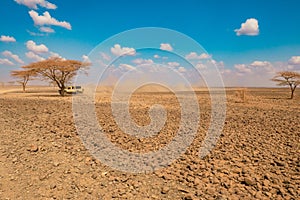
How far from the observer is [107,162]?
18.2 ft

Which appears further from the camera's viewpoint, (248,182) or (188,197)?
(248,182)

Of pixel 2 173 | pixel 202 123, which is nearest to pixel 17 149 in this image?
pixel 2 173

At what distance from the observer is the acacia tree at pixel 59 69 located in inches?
1211

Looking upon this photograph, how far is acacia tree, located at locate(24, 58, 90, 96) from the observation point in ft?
101

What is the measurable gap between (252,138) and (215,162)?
236cm

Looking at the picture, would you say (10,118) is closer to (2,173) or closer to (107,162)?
(2,173)

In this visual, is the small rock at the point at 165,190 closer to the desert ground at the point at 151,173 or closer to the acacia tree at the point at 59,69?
the desert ground at the point at 151,173

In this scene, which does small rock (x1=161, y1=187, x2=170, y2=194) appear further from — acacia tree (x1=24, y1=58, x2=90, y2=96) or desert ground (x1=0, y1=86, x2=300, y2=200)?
acacia tree (x1=24, y1=58, x2=90, y2=96)

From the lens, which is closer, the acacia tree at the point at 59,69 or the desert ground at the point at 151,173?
the desert ground at the point at 151,173

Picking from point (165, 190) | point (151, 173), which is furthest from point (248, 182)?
point (151, 173)

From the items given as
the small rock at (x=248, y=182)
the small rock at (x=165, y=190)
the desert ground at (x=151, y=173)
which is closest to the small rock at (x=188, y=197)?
the desert ground at (x=151, y=173)

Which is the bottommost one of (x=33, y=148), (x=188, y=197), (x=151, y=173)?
(x=188, y=197)

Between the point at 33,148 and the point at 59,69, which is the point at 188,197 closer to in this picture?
the point at 33,148

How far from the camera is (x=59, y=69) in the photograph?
30.6m
